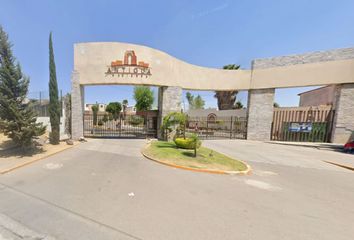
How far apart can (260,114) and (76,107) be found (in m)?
17.3

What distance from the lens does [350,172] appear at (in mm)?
7852

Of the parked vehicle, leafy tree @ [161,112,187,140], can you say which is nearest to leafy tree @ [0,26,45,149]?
leafy tree @ [161,112,187,140]

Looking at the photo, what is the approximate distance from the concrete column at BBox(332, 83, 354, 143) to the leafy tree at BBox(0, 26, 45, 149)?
23.0 m

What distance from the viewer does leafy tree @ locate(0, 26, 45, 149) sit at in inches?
308

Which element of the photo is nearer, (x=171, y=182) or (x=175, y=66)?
(x=171, y=182)

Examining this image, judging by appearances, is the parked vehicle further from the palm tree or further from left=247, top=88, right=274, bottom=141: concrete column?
the palm tree

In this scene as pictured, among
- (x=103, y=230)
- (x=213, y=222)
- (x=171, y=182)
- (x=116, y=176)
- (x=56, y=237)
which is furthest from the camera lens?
(x=116, y=176)

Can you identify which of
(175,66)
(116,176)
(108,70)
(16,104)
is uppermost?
(175,66)

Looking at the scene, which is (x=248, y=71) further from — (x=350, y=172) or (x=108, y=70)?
(x=108, y=70)

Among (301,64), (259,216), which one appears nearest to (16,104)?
(259,216)

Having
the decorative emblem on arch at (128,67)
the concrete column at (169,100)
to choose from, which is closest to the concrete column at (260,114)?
the concrete column at (169,100)

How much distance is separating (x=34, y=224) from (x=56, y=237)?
786 mm

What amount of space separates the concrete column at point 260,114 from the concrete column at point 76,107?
16.0 meters

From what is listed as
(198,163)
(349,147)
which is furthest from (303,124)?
(198,163)
